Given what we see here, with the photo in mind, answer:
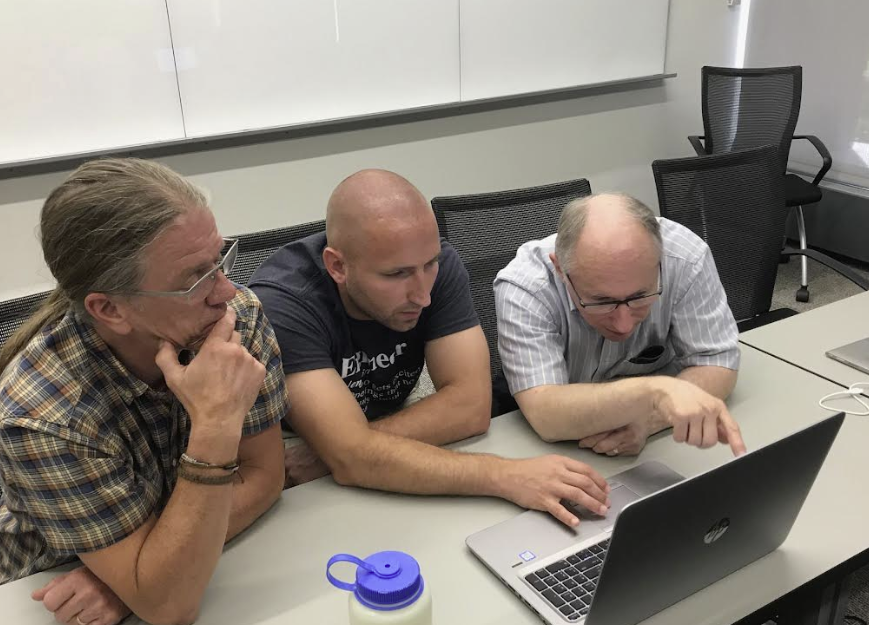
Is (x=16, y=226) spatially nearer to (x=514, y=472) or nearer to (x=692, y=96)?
(x=514, y=472)

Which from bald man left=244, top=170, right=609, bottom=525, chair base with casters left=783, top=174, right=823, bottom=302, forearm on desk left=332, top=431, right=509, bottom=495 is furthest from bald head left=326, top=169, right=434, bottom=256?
chair base with casters left=783, top=174, right=823, bottom=302

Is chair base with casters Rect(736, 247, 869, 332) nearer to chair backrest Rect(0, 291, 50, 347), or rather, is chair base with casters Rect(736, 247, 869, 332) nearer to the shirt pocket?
the shirt pocket

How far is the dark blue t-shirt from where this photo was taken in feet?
4.56

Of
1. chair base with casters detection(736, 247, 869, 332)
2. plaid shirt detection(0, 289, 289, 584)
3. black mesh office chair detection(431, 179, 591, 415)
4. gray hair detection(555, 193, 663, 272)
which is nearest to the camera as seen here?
plaid shirt detection(0, 289, 289, 584)

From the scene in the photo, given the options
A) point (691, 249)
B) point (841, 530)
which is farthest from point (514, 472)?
point (691, 249)

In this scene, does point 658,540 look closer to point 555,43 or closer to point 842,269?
point 842,269

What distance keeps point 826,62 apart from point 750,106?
814 mm

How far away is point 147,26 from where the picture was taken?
2.67 m

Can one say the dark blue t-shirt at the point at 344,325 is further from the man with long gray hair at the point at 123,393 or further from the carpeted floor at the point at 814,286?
the carpeted floor at the point at 814,286

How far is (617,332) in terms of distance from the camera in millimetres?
1494

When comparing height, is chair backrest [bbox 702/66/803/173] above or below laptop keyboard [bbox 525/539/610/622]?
above

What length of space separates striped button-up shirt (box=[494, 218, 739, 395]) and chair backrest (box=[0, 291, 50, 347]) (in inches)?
35.6

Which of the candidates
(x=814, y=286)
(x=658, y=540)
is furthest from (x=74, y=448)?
(x=814, y=286)

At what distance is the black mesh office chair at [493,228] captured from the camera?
1.86 metres
